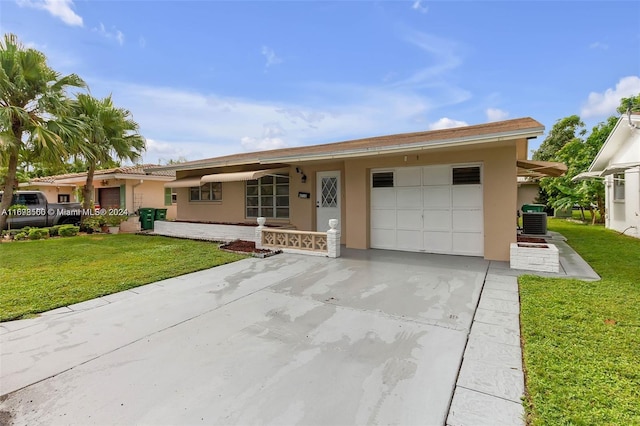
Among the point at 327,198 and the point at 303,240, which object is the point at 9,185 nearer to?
the point at 303,240

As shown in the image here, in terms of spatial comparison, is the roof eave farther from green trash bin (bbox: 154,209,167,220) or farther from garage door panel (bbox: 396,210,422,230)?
green trash bin (bbox: 154,209,167,220)

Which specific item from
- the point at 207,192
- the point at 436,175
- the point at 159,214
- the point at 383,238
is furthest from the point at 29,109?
the point at 436,175

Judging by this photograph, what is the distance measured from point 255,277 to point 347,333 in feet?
11.9

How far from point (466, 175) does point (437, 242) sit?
2.29m

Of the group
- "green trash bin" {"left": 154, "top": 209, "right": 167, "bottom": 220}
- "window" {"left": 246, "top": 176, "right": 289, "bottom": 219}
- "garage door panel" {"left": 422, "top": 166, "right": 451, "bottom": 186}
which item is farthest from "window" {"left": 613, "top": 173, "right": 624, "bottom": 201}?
"green trash bin" {"left": 154, "top": 209, "right": 167, "bottom": 220}

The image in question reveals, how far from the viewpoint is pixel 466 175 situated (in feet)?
30.7

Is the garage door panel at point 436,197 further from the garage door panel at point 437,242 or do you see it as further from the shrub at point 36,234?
the shrub at point 36,234

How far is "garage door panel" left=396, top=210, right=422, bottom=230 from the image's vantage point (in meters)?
10.2

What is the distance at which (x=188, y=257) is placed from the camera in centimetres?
978

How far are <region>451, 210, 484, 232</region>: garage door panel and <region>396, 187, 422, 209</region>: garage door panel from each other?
117 cm

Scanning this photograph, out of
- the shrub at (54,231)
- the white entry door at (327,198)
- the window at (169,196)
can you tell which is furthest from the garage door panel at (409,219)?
the window at (169,196)

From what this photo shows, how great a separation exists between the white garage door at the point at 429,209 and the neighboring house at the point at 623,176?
6.60 metres

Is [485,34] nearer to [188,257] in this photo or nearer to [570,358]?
[570,358]

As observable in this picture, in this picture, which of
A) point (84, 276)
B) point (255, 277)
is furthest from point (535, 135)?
point (84, 276)
